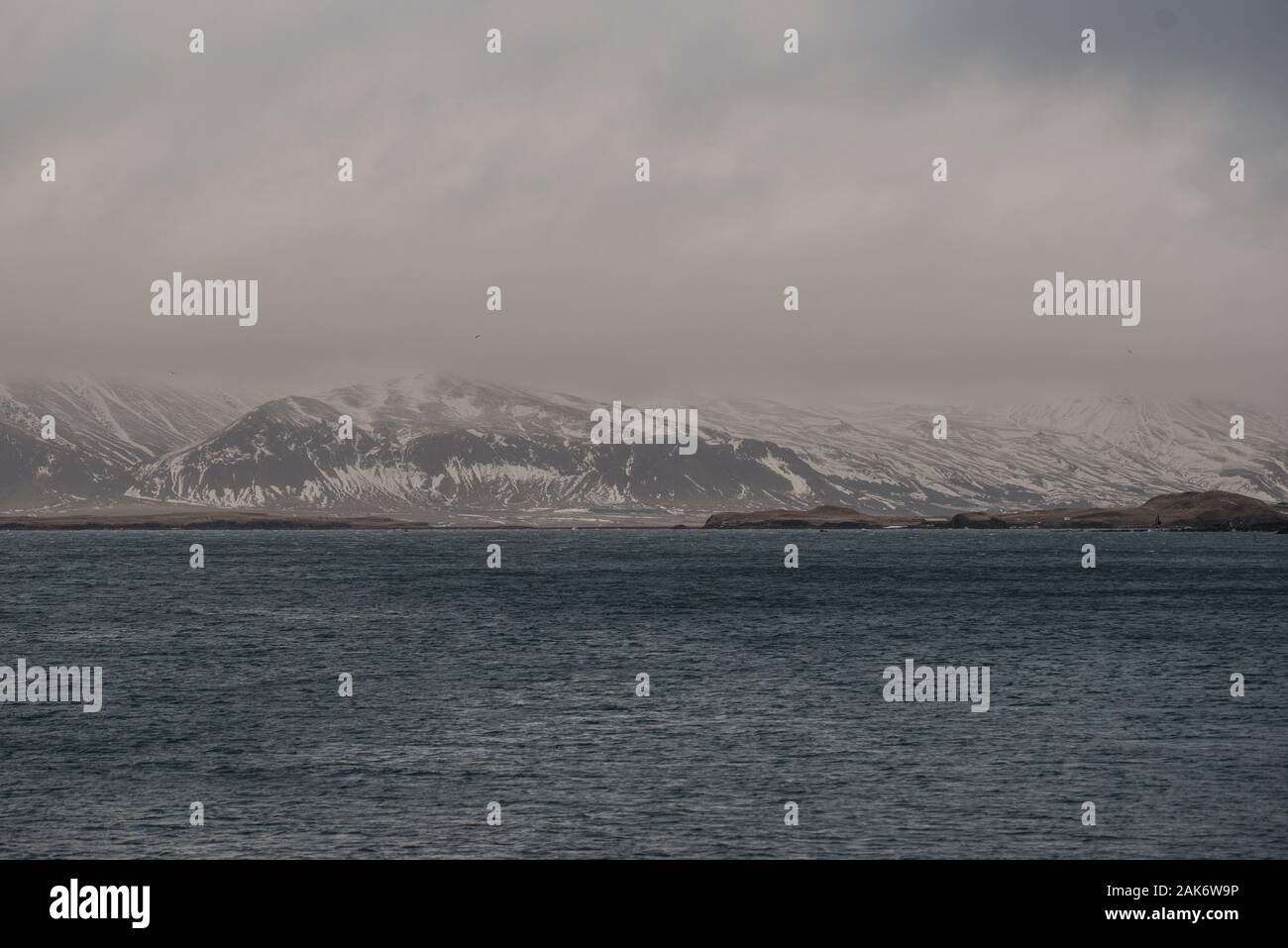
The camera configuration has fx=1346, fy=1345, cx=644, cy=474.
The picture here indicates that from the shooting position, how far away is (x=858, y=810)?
54188 millimetres

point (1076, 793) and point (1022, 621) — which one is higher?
point (1022, 621)

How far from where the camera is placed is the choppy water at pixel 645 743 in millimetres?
50469

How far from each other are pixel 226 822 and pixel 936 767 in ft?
103

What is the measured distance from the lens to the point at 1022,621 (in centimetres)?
13925

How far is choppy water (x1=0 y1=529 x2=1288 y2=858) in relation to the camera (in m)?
50.5

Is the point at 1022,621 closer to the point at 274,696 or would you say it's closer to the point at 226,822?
the point at 274,696

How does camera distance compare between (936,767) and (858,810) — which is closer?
(858,810)

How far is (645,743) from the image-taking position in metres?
68.8
